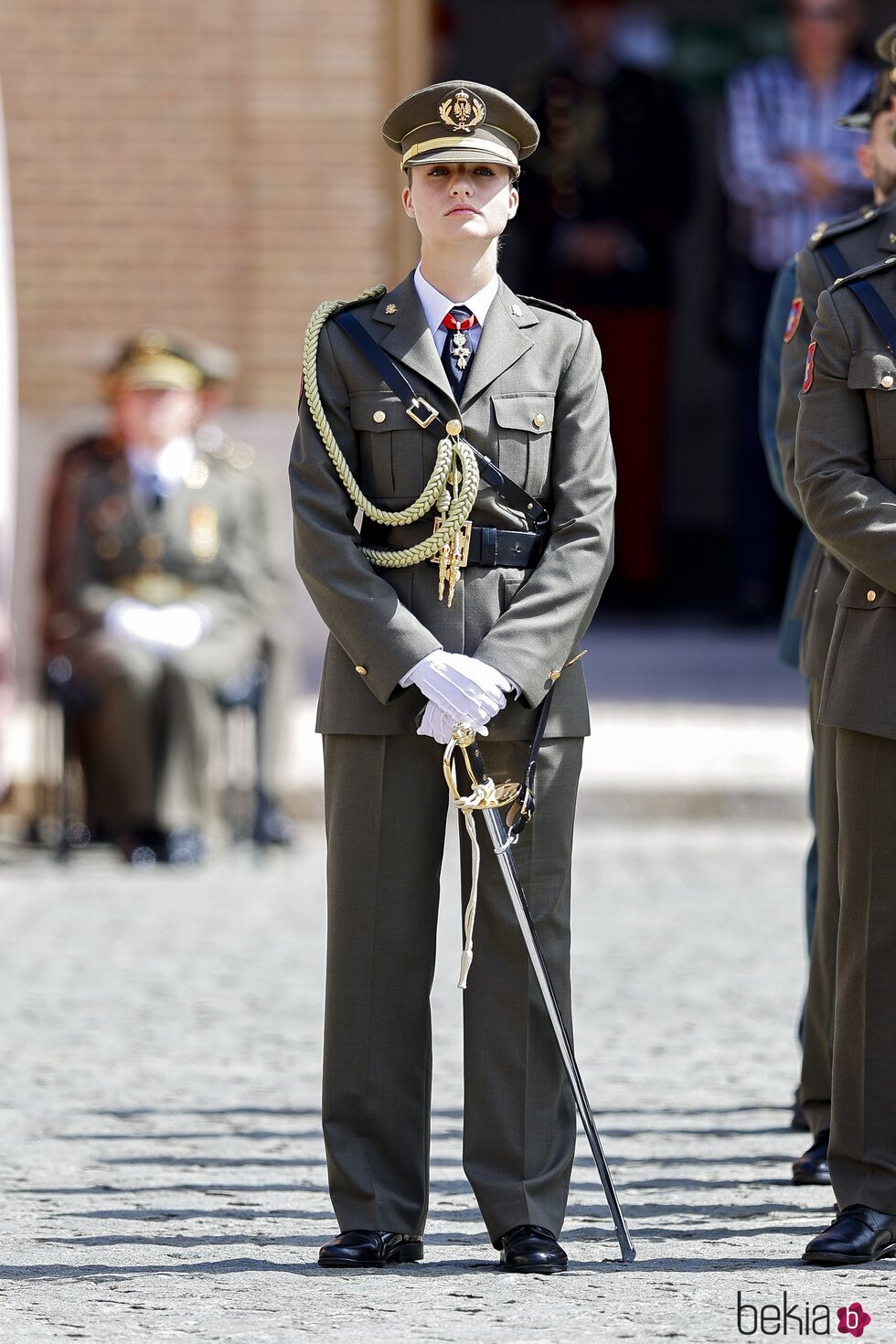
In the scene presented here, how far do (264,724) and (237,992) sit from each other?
2.54 metres

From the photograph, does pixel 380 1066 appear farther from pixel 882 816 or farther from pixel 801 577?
pixel 801 577

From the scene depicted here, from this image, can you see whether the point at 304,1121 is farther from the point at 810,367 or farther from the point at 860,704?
the point at 810,367

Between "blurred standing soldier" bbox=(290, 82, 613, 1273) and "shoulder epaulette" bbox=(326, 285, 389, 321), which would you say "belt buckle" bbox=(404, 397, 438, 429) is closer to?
"blurred standing soldier" bbox=(290, 82, 613, 1273)

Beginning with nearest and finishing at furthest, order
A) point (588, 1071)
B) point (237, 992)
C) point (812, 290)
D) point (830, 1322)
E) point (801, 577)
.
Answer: point (830, 1322)
point (812, 290)
point (801, 577)
point (588, 1071)
point (237, 992)

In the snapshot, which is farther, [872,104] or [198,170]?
[198,170]

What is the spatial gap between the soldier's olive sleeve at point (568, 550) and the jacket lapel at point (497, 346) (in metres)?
0.10

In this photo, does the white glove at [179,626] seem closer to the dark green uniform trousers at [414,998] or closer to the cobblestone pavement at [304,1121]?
the cobblestone pavement at [304,1121]

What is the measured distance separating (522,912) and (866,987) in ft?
2.07

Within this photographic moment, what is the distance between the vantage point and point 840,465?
4.52 meters

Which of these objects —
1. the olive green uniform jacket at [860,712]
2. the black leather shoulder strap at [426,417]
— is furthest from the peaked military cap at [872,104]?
the black leather shoulder strap at [426,417]

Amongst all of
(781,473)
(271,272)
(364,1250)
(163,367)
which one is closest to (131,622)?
(163,367)

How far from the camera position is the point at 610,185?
13.2 meters

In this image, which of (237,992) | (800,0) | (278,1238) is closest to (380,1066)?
(278,1238)

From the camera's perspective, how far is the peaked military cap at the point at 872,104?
5160 mm
